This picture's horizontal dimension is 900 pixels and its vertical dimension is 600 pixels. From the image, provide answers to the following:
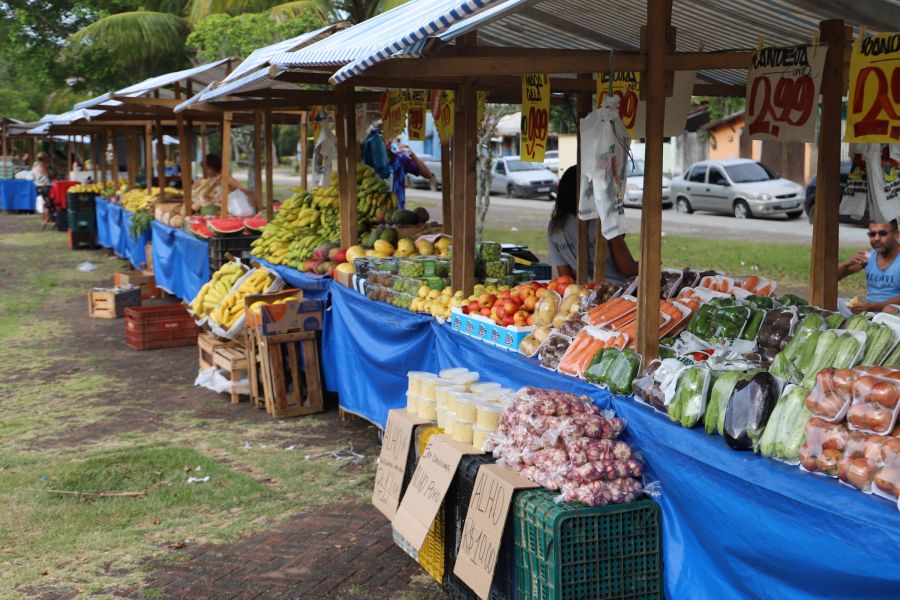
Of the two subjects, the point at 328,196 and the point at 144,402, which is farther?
the point at 328,196

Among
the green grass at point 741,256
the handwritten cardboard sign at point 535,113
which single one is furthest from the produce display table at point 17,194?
the handwritten cardboard sign at point 535,113

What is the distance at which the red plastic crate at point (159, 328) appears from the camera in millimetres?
10625

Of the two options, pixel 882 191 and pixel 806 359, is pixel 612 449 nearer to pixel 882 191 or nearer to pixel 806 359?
pixel 806 359

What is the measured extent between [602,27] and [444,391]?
9.90ft

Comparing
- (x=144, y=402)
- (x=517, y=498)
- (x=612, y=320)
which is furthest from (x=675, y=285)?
(x=144, y=402)

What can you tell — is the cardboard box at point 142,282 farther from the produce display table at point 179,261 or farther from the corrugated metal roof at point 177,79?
the corrugated metal roof at point 177,79

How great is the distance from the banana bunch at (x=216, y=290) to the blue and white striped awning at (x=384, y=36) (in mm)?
3607

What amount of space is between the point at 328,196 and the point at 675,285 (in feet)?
17.9

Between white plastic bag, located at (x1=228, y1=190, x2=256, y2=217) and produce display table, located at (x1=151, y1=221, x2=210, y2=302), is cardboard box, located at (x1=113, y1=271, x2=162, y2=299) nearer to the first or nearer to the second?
produce display table, located at (x1=151, y1=221, x2=210, y2=302)

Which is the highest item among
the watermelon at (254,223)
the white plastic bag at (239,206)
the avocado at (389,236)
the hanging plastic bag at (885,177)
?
the hanging plastic bag at (885,177)

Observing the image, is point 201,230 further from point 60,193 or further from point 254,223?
point 60,193

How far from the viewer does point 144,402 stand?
837 centimetres

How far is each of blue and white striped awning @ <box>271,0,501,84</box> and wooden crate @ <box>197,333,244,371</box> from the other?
10.1 ft

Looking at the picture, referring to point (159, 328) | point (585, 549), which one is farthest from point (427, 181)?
point (585, 549)
